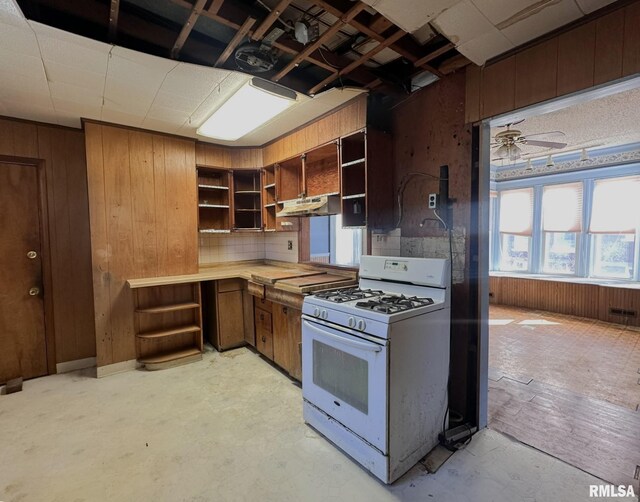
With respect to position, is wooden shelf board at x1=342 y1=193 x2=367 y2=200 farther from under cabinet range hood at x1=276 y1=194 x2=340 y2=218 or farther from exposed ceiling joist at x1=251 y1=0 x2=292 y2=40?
exposed ceiling joist at x1=251 y1=0 x2=292 y2=40

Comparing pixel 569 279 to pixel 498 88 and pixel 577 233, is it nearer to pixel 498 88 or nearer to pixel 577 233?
pixel 577 233

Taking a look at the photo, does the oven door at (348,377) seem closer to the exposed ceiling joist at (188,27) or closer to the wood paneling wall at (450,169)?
the wood paneling wall at (450,169)

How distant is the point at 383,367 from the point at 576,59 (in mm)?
1959

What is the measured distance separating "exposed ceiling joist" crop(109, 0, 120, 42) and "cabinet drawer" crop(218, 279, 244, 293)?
2389 mm

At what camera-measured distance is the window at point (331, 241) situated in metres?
4.03

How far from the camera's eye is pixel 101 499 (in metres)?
1.67

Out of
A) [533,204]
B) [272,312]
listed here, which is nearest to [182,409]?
[272,312]

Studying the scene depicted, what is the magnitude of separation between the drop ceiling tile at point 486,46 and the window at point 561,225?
4759 millimetres

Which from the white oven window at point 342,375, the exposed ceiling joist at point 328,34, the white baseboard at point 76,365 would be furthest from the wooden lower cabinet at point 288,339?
the white baseboard at point 76,365

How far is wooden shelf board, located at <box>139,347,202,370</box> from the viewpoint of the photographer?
10.6ft

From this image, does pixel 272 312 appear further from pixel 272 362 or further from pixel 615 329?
pixel 615 329

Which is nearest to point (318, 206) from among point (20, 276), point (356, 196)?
point (356, 196)

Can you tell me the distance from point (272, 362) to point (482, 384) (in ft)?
6.73

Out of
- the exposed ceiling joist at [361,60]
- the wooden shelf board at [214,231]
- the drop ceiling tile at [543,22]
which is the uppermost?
the exposed ceiling joist at [361,60]
